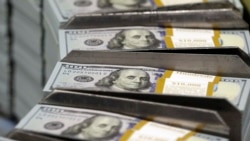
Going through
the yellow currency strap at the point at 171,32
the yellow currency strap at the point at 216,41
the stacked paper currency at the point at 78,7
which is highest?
the stacked paper currency at the point at 78,7

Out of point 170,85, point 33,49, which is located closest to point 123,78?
point 170,85

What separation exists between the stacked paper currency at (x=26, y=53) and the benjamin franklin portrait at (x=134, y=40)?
256mm

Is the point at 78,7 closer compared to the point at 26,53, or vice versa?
the point at 78,7

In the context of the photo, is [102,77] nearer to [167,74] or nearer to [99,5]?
[167,74]

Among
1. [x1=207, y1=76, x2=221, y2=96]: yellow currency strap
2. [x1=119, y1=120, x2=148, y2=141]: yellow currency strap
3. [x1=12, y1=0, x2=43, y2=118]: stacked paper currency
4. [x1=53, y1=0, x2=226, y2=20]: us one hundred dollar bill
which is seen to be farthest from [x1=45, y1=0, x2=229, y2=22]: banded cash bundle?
[x1=119, y1=120, x2=148, y2=141]: yellow currency strap

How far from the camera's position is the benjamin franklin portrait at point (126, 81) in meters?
0.90

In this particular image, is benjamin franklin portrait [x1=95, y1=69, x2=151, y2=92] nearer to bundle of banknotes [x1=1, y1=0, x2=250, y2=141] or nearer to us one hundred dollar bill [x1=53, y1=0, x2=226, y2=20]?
bundle of banknotes [x1=1, y1=0, x2=250, y2=141]

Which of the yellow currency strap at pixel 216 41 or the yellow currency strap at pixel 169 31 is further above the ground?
the yellow currency strap at pixel 169 31

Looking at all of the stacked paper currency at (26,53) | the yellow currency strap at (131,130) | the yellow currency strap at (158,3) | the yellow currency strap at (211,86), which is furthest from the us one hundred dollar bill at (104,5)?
the yellow currency strap at (131,130)

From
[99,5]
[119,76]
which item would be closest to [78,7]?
[99,5]

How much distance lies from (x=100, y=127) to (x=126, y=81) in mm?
124

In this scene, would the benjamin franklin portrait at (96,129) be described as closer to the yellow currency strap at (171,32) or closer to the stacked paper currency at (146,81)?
the stacked paper currency at (146,81)

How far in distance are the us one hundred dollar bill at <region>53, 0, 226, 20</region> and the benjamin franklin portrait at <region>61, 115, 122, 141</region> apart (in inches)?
12.4

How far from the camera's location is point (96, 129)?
808mm
